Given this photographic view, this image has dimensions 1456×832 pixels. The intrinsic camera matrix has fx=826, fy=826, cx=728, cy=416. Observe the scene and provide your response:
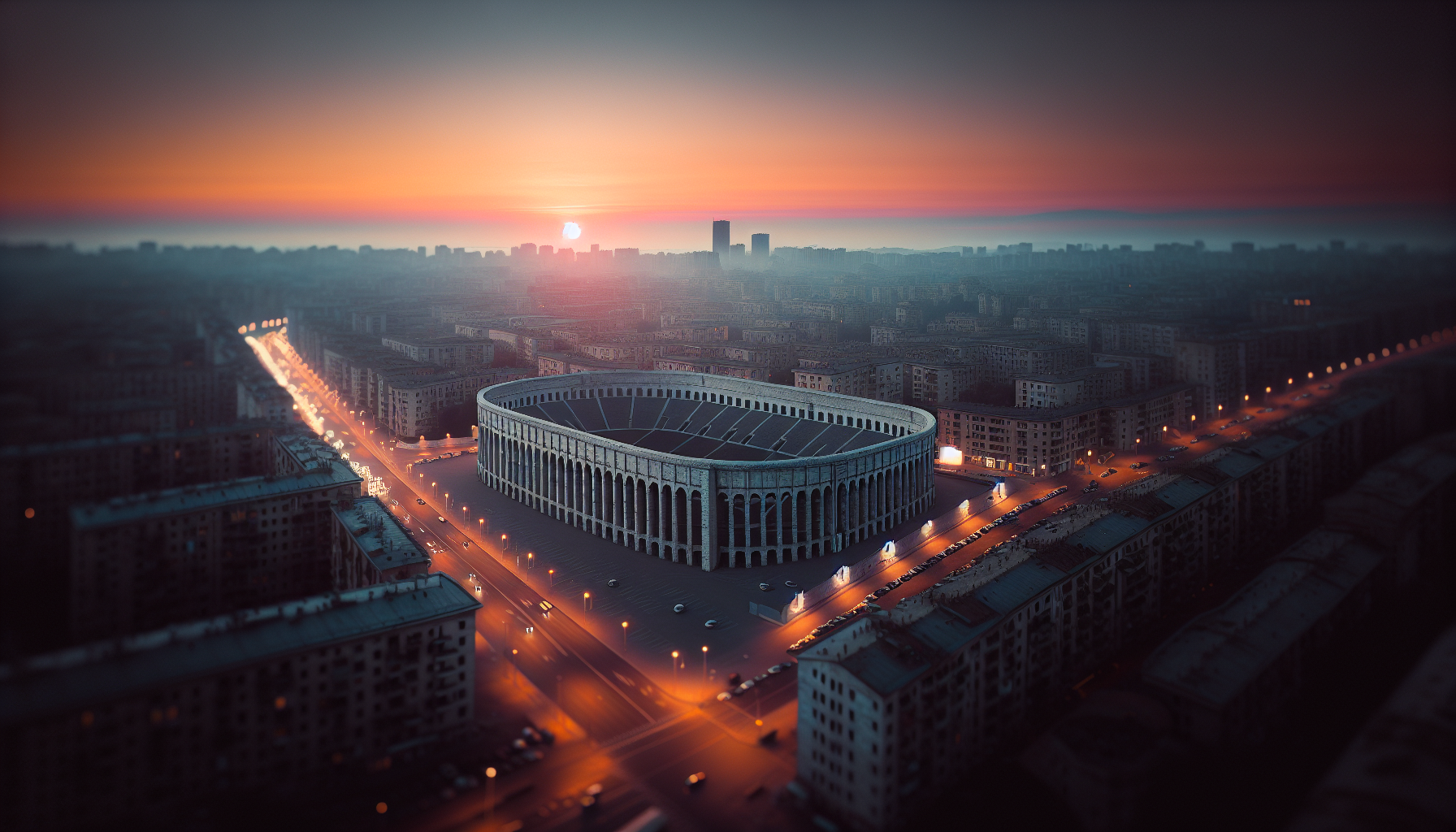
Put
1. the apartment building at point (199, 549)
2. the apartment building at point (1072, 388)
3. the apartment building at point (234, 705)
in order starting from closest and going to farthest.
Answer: the apartment building at point (234, 705)
the apartment building at point (199, 549)
the apartment building at point (1072, 388)

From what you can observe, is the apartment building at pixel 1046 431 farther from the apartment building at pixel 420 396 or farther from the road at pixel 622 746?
the apartment building at pixel 420 396

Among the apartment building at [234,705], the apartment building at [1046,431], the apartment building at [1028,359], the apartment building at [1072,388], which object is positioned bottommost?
the apartment building at [234,705]

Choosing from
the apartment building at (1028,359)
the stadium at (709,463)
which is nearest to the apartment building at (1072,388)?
the apartment building at (1028,359)

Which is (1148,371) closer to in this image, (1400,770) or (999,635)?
(999,635)

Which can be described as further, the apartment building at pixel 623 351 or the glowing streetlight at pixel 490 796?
the apartment building at pixel 623 351

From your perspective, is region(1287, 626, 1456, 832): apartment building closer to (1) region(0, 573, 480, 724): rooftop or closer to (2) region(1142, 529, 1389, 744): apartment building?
(2) region(1142, 529, 1389, 744): apartment building

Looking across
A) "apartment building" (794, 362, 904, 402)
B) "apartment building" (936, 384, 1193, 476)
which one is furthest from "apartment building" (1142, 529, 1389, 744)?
"apartment building" (794, 362, 904, 402)

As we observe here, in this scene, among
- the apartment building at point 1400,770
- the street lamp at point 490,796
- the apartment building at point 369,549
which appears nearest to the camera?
the apartment building at point 1400,770

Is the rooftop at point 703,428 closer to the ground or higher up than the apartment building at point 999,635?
higher up
